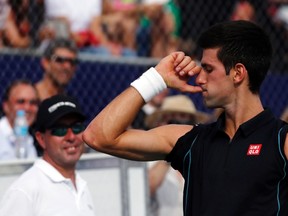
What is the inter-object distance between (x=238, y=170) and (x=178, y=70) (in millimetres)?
576

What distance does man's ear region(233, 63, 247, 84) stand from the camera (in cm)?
367

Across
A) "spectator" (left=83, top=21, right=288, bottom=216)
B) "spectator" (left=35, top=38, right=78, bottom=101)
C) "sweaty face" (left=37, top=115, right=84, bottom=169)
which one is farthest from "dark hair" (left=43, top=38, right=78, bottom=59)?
"spectator" (left=83, top=21, right=288, bottom=216)

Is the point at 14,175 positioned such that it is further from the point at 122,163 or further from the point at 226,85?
the point at 226,85

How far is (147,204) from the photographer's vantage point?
20.2 ft

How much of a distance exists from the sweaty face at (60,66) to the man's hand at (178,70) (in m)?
3.24

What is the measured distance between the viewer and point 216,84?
3676 mm

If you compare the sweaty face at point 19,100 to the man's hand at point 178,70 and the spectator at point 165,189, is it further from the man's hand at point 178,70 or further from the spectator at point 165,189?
the man's hand at point 178,70

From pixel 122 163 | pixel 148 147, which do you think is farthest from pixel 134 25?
pixel 148 147

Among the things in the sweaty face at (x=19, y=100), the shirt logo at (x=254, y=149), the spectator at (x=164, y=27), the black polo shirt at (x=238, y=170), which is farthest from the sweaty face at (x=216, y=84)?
the spectator at (x=164, y=27)

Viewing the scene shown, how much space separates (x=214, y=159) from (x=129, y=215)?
99.3 inches

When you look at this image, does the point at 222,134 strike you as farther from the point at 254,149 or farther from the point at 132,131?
the point at 132,131

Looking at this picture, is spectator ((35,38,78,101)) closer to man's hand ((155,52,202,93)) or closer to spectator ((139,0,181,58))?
spectator ((139,0,181,58))

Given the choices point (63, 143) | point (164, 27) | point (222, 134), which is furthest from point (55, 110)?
point (164, 27)

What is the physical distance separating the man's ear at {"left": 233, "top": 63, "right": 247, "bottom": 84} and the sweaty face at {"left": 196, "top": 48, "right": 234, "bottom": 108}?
0.07ft
